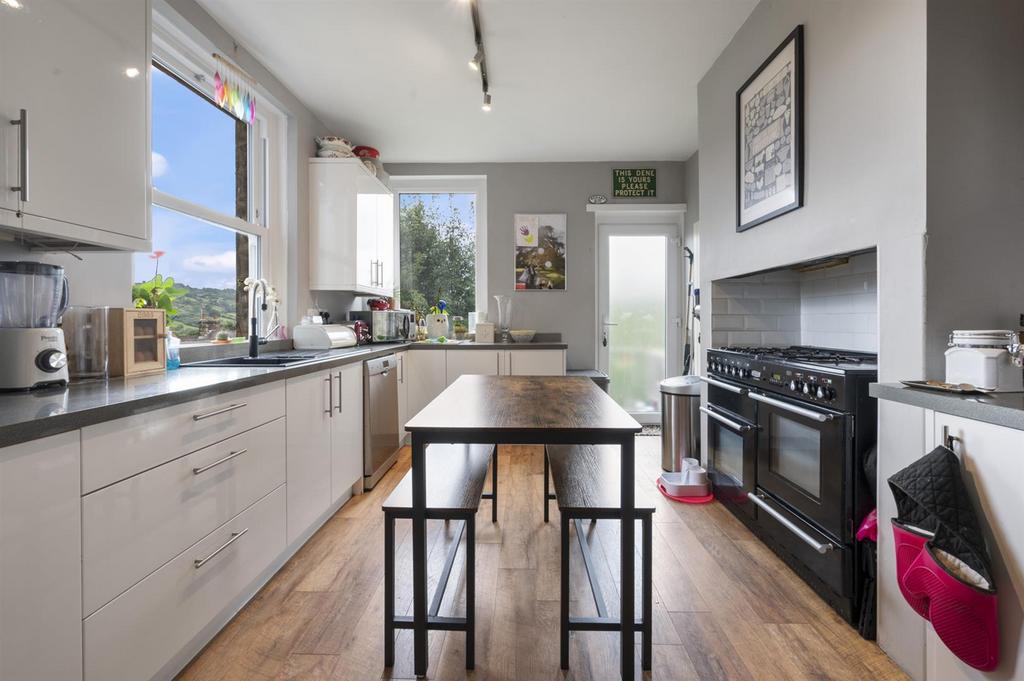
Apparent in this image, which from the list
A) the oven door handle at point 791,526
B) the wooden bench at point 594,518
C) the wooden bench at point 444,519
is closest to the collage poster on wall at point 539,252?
the oven door handle at point 791,526

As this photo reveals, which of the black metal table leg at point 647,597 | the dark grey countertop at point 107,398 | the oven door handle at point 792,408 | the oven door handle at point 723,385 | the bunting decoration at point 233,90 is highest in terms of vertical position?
the bunting decoration at point 233,90

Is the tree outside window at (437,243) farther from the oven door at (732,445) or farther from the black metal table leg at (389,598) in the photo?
the black metal table leg at (389,598)

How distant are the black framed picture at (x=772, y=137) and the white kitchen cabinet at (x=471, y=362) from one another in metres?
2.24

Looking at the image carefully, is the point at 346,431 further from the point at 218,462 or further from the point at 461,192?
the point at 461,192

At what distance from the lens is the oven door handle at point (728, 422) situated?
95.2 inches

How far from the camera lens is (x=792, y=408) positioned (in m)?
2.00

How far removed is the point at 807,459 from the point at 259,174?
140 inches

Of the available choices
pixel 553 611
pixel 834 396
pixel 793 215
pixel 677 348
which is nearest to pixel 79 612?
pixel 553 611

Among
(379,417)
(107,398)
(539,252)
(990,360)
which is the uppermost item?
(539,252)

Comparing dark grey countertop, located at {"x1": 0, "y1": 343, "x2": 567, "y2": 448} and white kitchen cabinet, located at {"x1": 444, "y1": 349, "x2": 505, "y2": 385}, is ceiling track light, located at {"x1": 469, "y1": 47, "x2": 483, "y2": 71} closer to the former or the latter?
dark grey countertop, located at {"x1": 0, "y1": 343, "x2": 567, "y2": 448}

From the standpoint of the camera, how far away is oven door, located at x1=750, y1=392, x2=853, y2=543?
1743mm

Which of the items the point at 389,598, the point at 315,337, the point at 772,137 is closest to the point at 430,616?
the point at 389,598

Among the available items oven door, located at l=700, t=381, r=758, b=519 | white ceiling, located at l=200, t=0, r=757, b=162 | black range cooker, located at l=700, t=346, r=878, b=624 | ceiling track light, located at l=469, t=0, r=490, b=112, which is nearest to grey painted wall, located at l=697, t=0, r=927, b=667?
black range cooker, located at l=700, t=346, r=878, b=624

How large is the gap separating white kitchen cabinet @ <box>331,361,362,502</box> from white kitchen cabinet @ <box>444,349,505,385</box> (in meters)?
1.25
